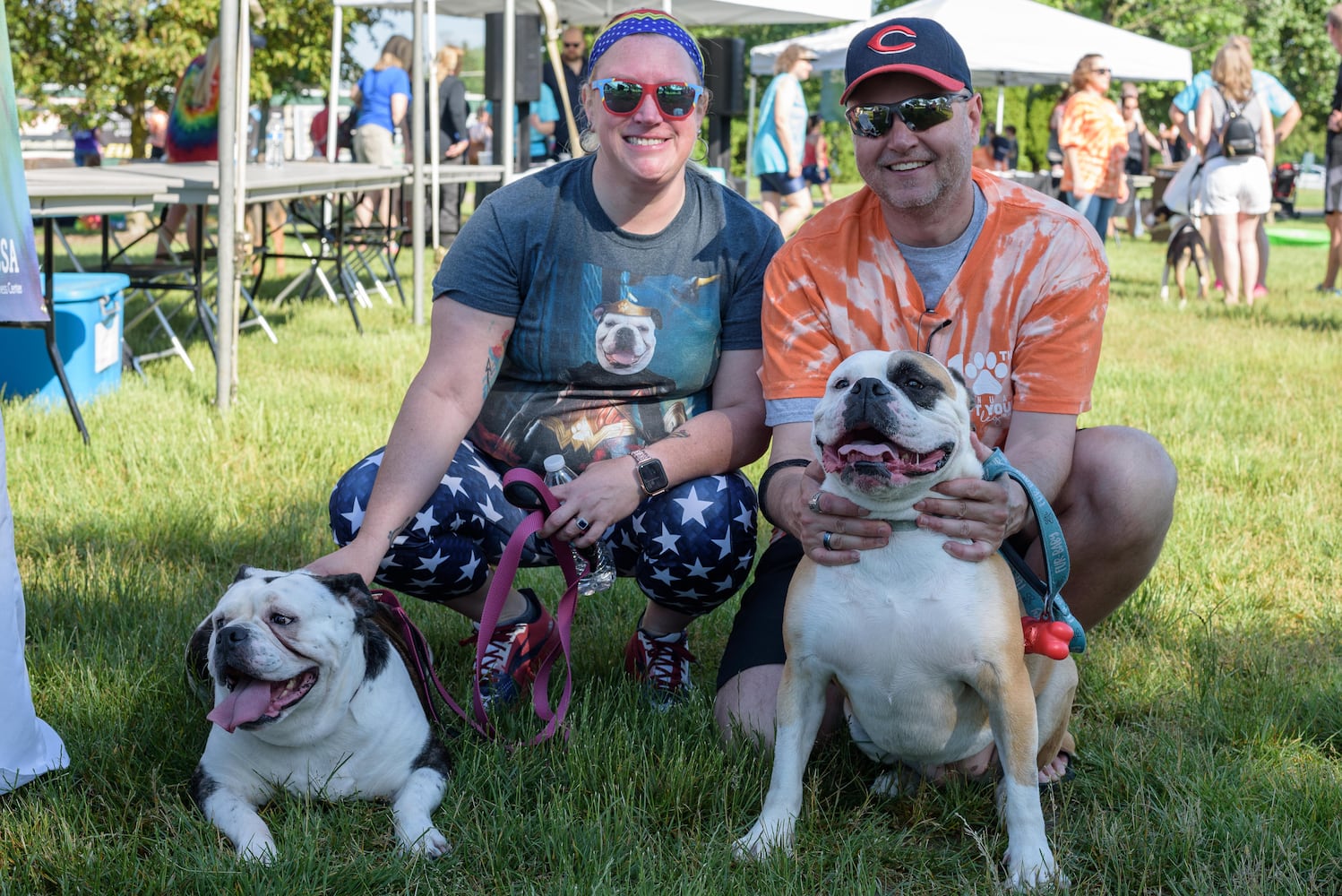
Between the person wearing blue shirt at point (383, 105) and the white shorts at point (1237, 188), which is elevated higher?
the person wearing blue shirt at point (383, 105)

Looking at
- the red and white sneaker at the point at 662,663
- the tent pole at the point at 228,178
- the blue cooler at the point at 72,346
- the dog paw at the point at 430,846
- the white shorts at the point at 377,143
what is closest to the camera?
the dog paw at the point at 430,846

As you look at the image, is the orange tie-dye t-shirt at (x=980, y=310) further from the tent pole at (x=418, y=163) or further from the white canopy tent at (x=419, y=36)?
the tent pole at (x=418, y=163)

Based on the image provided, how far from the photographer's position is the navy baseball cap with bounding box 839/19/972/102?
2.62 metres

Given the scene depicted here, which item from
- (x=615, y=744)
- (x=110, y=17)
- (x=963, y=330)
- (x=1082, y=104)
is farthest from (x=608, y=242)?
(x=110, y=17)

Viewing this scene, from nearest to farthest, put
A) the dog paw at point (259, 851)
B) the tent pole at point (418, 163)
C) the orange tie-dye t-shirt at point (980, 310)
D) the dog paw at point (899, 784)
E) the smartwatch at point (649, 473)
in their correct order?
the dog paw at point (259, 851) < the dog paw at point (899, 784) < the orange tie-dye t-shirt at point (980, 310) < the smartwatch at point (649, 473) < the tent pole at point (418, 163)

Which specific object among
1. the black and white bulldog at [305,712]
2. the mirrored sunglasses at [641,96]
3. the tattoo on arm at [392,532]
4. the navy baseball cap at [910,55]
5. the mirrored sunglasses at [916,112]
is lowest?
the black and white bulldog at [305,712]

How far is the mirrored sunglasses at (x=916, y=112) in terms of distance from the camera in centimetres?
263

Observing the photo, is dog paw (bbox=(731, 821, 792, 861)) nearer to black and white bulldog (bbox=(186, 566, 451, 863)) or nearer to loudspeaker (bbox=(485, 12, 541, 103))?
black and white bulldog (bbox=(186, 566, 451, 863))

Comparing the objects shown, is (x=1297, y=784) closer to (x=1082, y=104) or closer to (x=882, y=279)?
(x=882, y=279)

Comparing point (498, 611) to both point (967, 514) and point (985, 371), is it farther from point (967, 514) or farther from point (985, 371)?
point (985, 371)

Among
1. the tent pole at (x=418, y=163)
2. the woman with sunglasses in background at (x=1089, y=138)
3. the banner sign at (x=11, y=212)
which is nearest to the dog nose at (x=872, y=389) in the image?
the banner sign at (x=11, y=212)

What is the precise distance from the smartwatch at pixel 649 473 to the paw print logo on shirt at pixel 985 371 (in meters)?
0.75

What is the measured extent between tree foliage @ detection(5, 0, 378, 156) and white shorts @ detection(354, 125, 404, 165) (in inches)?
158

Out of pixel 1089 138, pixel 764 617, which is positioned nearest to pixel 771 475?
pixel 764 617
